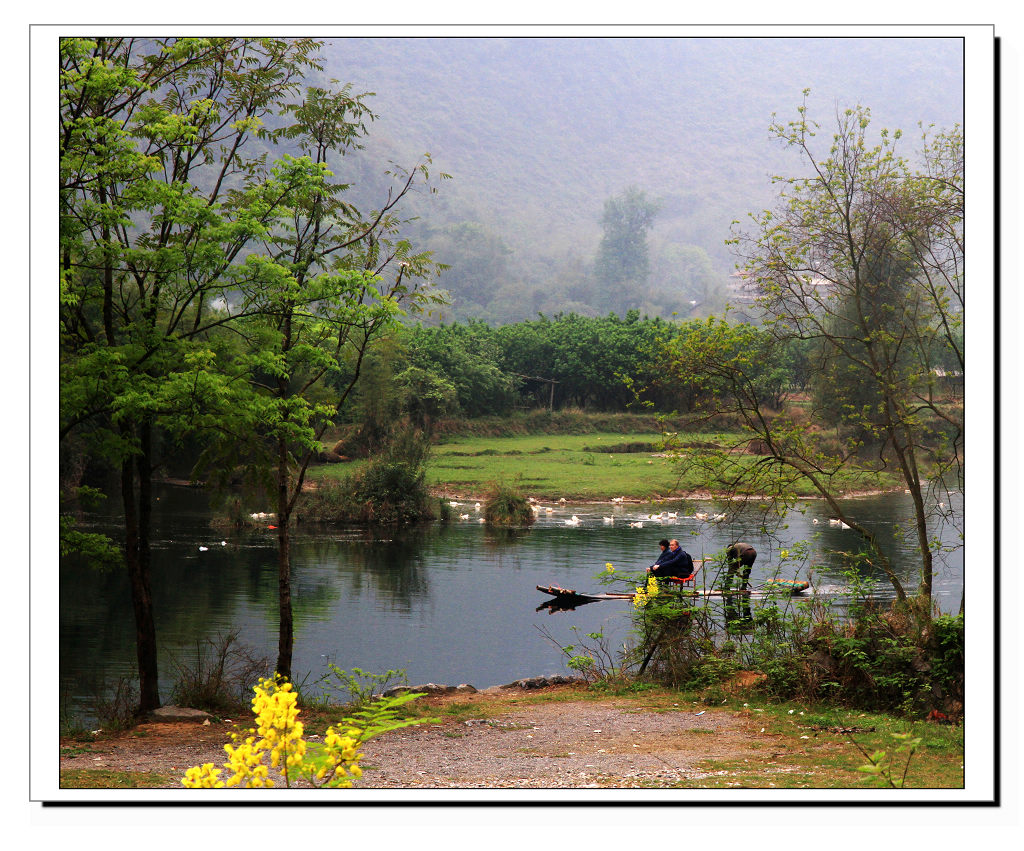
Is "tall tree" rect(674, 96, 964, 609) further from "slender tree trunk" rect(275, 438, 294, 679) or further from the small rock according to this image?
the small rock

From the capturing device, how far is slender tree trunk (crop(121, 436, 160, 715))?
8.61m

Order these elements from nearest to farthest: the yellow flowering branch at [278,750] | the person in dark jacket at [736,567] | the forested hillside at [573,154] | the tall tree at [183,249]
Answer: the yellow flowering branch at [278,750], the tall tree at [183,249], the person in dark jacket at [736,567], the forested hillside at [573,154]

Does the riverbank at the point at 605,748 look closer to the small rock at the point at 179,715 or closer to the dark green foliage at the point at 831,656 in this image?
the small rock at the point at 179,715

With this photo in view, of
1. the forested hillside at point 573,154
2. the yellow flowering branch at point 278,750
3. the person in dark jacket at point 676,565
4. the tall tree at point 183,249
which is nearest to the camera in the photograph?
the yellow flowering branch at point 278,750

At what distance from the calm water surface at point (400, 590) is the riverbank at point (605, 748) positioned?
1.98 metres

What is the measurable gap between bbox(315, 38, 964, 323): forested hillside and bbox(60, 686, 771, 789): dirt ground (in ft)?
184

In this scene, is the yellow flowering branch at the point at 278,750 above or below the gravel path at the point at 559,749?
above

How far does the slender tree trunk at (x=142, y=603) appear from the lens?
8.61m

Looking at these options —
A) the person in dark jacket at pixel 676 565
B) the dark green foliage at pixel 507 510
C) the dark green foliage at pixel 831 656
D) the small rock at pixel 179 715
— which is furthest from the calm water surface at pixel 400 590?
the small rock at pixel 179 715

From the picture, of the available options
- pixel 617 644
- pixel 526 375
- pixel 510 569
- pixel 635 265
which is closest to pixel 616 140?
pixel 635 265

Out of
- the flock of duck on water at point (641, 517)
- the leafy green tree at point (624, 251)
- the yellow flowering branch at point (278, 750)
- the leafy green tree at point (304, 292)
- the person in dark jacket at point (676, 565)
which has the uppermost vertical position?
the leafy green tree at point (624, 251)

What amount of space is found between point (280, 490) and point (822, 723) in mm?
5677

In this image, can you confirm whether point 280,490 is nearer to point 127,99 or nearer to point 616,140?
point 127,99

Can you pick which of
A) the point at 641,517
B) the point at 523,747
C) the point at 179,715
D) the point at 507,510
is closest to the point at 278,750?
the point at 523,747
